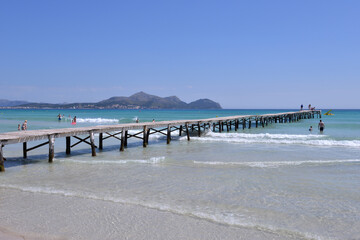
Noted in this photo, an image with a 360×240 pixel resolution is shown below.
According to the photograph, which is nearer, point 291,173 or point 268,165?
point 291,173

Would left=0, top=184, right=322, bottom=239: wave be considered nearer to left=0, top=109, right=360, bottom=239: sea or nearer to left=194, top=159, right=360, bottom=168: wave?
left=0, top=109, right=360, bottom=239: sea

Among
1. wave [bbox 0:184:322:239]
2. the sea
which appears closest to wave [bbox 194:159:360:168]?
the sea

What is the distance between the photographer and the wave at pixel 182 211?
5578 mm

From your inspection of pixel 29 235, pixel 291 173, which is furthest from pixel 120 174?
pixel 291 173

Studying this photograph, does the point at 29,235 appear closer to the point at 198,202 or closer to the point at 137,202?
the point at 137,202

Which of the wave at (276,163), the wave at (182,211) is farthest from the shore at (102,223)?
the wave at (276,163)

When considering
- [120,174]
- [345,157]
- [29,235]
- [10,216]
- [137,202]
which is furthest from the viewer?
[345,157]

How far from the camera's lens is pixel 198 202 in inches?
282

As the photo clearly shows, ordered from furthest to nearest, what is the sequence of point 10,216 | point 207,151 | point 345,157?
point 207,151
point 345,157
point 10,216

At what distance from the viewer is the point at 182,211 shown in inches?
256

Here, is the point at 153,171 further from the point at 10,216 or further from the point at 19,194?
the point at 10,216

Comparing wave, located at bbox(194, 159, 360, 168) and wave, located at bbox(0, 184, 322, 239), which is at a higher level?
wave, located at bbox(0, 184, 322, 239)

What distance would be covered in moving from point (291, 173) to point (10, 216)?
27.8 ft

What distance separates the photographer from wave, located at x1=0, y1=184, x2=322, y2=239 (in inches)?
220
